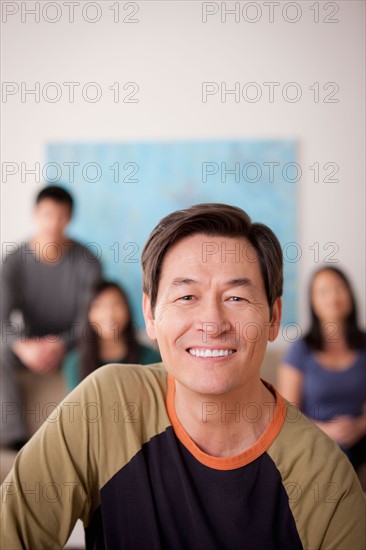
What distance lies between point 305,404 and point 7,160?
1.61 m

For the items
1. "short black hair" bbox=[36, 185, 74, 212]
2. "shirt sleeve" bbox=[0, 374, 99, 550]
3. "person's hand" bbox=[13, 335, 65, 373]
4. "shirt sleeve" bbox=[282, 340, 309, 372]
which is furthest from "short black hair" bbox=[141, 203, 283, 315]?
"short black hair" bbox=[36, 185, 74, 212]

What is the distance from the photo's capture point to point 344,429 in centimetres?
209

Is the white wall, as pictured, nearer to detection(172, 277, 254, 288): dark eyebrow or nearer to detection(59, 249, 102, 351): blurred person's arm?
detection(59, 249, 102, 351): blurred person's arm

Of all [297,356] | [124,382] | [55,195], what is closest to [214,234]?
[124,382]

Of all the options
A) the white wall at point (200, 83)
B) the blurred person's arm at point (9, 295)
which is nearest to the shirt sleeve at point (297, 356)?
the white wall at point (200, 83)

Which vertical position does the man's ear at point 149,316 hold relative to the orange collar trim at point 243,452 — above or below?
above

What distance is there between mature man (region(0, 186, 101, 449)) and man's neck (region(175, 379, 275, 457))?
1485mm

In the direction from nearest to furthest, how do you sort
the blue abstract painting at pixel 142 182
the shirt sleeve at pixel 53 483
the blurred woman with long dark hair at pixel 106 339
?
the shirt sleeve at pixel 53 483
the blurred woman with long dark hair at pixel 106 339
the blue abstract painting at pixel 142 182

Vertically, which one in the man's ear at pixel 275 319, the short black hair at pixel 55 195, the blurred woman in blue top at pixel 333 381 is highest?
the short black hair at pixel 55 195

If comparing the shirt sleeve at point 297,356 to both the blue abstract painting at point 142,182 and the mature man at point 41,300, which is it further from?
the mature man at point 41,300

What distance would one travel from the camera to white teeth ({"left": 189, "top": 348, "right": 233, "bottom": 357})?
884 millimetres

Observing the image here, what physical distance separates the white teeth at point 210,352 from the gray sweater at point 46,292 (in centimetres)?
151

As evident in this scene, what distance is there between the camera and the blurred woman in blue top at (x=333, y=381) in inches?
82.5

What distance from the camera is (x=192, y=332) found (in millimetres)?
902
